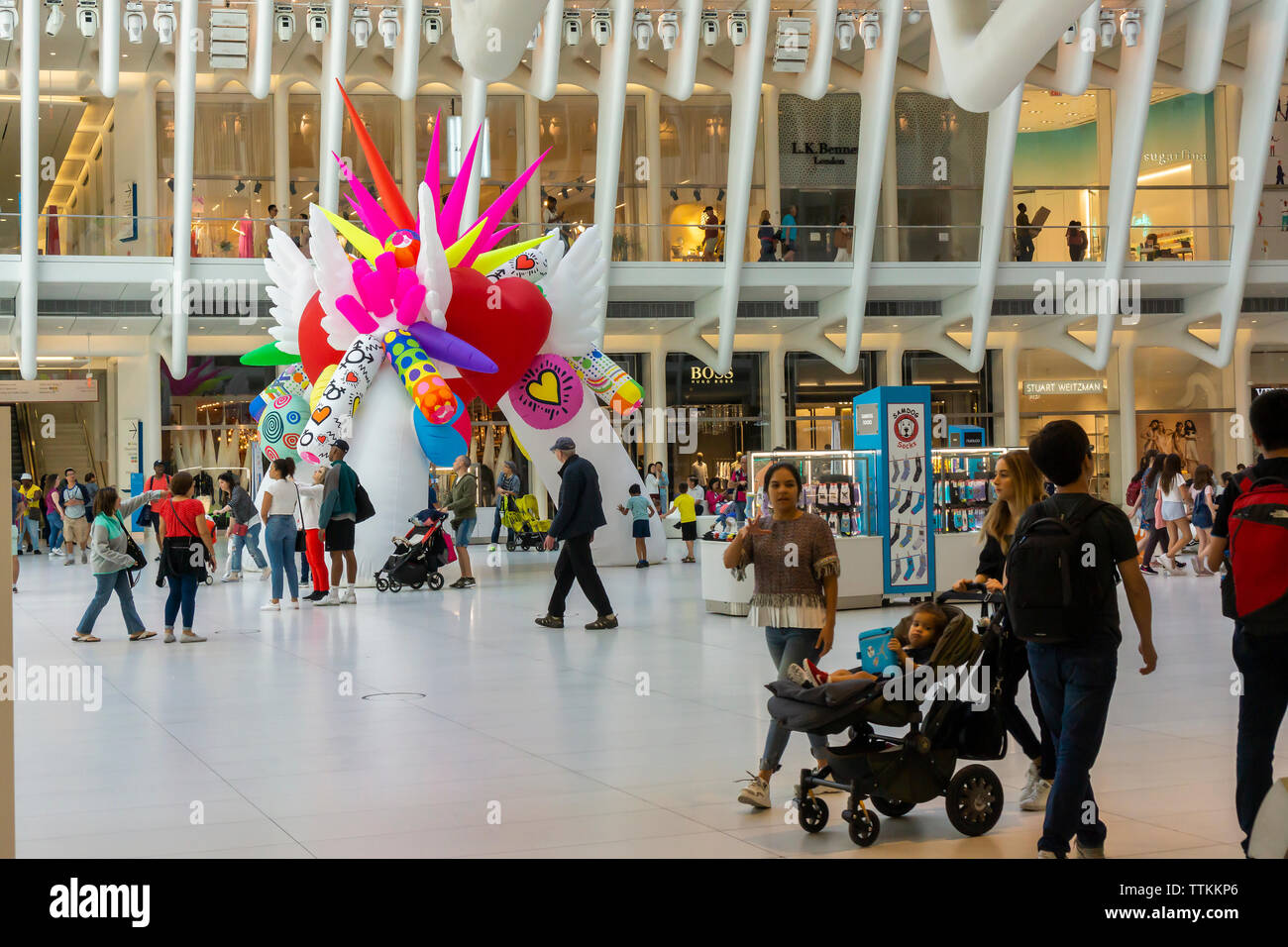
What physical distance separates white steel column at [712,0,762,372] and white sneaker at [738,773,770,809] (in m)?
22.5

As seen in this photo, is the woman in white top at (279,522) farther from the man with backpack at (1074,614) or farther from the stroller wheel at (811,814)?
the man with backpack at (1074,614)

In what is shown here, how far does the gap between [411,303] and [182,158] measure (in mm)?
10259

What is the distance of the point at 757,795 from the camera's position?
6.25 m

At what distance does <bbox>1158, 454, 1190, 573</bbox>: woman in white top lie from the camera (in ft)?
61.9

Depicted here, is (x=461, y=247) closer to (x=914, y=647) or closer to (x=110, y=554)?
(x=110, y=554)

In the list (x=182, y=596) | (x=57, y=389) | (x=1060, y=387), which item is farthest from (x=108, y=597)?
(x=1060, y=387)

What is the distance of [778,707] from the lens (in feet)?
19.9

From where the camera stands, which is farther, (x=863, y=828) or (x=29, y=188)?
(x=29, y=188)

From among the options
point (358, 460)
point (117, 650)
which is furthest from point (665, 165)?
point (117, 650)

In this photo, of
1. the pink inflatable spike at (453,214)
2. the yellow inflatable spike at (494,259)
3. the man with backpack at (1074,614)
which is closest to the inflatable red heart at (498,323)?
the yellow inflatable spike at (494,259)

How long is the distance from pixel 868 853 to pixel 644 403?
1160 inches

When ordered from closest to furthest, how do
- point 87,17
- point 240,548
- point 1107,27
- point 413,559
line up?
point 413,559
point 240,548
point 87,17
point 1107,27

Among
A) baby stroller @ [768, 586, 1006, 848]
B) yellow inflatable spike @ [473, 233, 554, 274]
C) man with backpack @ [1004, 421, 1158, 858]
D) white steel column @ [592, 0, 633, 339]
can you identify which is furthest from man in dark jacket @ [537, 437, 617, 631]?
white steel column @ [592, 0, 633, 339]
